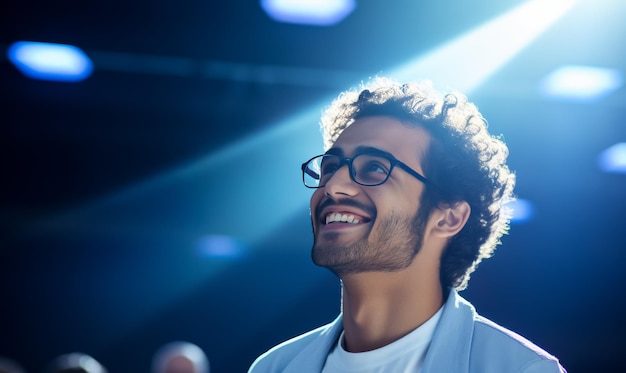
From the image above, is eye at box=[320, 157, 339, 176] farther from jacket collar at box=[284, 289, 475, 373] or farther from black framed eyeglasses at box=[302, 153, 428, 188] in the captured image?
jacket collar at box=[284, 289, 475, 373]

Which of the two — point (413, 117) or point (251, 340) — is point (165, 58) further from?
point (251, 340)

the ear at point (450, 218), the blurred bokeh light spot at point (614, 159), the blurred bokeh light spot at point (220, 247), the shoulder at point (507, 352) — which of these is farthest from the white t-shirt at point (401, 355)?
the blurred bokeh light spot at point (220, 247)

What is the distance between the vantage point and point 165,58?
18.5ft

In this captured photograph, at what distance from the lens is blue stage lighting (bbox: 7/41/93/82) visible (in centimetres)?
539

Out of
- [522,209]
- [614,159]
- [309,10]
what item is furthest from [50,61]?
[614,159]

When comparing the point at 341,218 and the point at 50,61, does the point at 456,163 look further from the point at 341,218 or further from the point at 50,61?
the point at 50,61

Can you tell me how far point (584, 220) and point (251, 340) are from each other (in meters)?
5.04

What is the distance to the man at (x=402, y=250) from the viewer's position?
146 cm

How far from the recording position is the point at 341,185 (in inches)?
62.5

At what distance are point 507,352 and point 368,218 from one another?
0.46 metres

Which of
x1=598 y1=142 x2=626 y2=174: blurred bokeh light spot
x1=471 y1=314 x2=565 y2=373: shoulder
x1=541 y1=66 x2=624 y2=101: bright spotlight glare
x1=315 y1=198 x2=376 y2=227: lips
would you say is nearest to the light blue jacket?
x1=471 y1=314 x2=565 y2=373: shoulder

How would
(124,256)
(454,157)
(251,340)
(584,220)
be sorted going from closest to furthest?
(454,157) < (584,220) < (124,256) < (251,340)

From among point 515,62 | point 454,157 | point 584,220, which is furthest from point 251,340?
point 454,157

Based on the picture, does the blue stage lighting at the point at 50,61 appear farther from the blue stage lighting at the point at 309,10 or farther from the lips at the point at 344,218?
the lips at the point at 344,218
